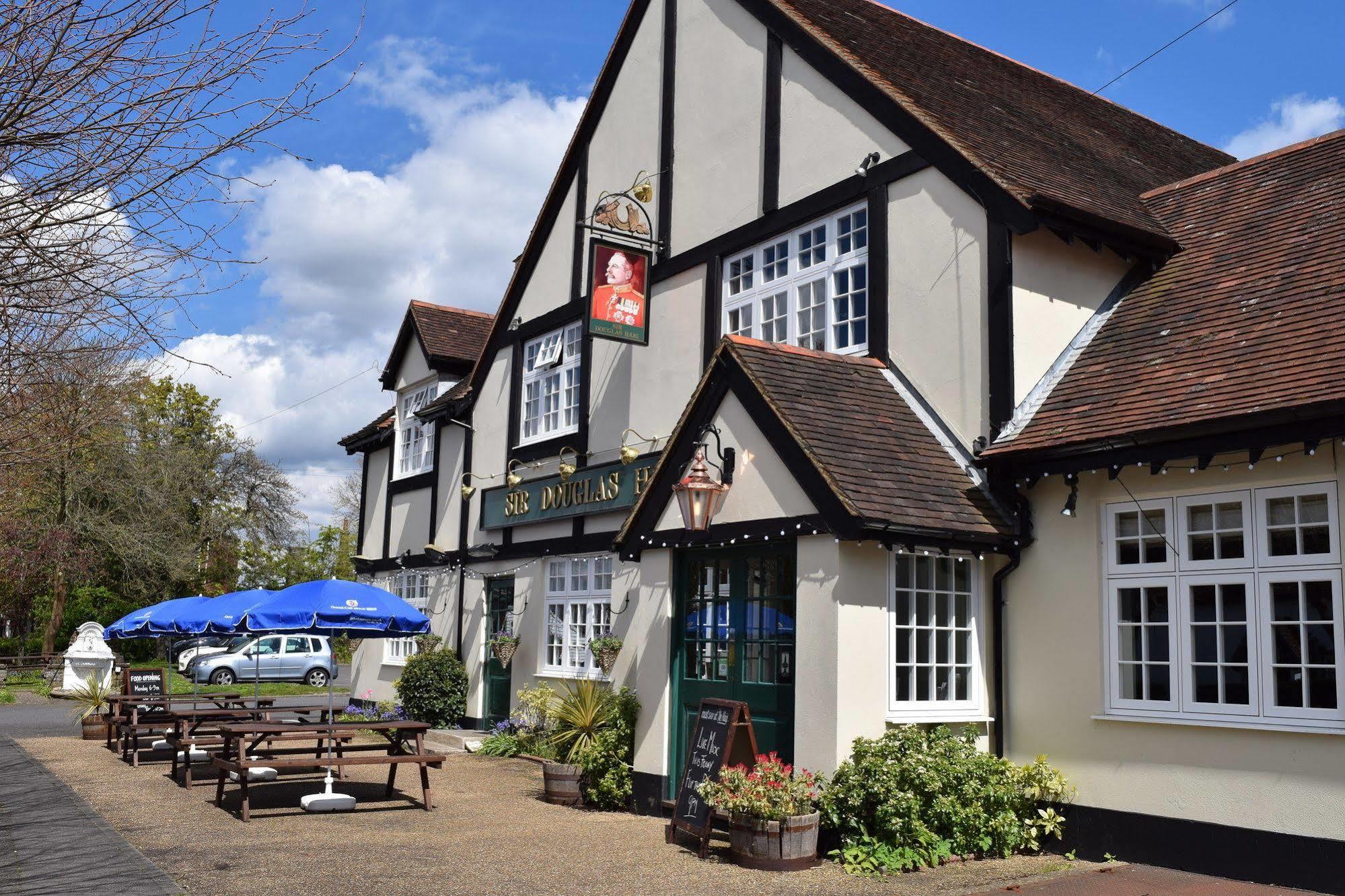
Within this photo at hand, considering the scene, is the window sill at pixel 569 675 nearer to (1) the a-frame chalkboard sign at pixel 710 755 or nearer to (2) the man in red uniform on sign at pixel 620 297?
(2) the man in red uniform on sign at pixel 620 297

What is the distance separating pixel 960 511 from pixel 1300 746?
3106 millimetres

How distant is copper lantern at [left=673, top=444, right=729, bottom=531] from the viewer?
1111cm

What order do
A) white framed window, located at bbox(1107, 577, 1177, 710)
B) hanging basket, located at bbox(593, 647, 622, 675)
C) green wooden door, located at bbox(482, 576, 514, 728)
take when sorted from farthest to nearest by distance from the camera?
1. green wooden door, located at bbox(482, 576, 514, 728)
2. hanging basket, located at bbox(593, 647, 622, 675)
3. white framed window, located at bbox(1107, 577, 1177, 710)

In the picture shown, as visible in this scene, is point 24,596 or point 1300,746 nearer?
point 1300,746

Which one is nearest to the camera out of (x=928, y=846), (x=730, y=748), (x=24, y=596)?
(x=928, y=846)

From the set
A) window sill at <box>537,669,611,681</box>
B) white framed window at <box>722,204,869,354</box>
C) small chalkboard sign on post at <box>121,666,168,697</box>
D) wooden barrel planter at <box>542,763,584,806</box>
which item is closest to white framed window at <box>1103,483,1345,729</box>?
white framed window at <box>722,204,869,354</box>

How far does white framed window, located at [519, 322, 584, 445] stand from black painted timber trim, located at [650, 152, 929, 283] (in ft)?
9.17

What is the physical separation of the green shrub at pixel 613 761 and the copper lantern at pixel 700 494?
2.23m

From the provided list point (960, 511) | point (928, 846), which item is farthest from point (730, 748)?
point (960, 511)

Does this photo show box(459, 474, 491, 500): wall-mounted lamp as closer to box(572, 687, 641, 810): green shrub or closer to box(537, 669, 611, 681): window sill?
box(537, 669, 611, 681): window sill

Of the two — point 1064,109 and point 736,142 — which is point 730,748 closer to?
point 736,142

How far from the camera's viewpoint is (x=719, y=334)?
14539 millimetres

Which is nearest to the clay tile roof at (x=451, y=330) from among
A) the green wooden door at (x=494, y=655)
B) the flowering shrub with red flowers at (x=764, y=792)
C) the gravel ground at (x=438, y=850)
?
the green wooden door at (x=494, y=655)

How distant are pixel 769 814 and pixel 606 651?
608cm
